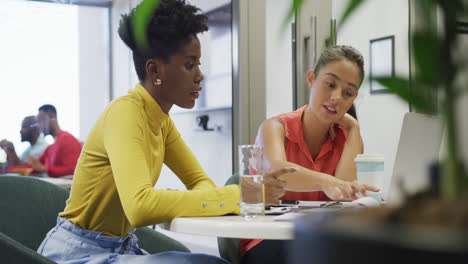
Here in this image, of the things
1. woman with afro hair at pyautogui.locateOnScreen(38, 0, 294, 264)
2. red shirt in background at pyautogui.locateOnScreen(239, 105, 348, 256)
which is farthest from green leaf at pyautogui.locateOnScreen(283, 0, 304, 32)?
red shirt in background at pyautogui.locateOnScreen(239, 105, 348, 256)

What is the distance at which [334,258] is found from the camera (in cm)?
31

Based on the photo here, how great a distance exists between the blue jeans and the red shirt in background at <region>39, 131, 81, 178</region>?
6.56 feet

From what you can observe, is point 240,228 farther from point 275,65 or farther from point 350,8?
point 275,65

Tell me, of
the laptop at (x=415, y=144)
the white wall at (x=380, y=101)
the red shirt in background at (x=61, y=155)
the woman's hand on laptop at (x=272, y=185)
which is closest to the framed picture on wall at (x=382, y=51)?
the white wall at (x=380, y=101)

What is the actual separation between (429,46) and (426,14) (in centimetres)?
3

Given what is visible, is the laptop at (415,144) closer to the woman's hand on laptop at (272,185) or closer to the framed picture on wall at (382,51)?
the woman's hand on laptop at (272,185)

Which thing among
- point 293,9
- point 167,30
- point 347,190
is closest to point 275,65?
point 167,30

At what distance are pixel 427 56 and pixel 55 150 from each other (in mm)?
3415

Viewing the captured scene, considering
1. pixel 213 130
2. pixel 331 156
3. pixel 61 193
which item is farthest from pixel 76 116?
pixel 331 156

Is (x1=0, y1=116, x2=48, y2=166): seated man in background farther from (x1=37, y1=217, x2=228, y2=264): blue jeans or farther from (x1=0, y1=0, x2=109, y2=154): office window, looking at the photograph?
(x1=37, y1=217, x2=228, y2=264): blue jeans

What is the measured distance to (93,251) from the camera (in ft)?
4.77

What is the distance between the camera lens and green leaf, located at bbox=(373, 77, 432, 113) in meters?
0.35

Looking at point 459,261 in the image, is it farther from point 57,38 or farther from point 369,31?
point 57,38

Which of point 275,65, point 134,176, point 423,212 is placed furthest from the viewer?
point 275,65
